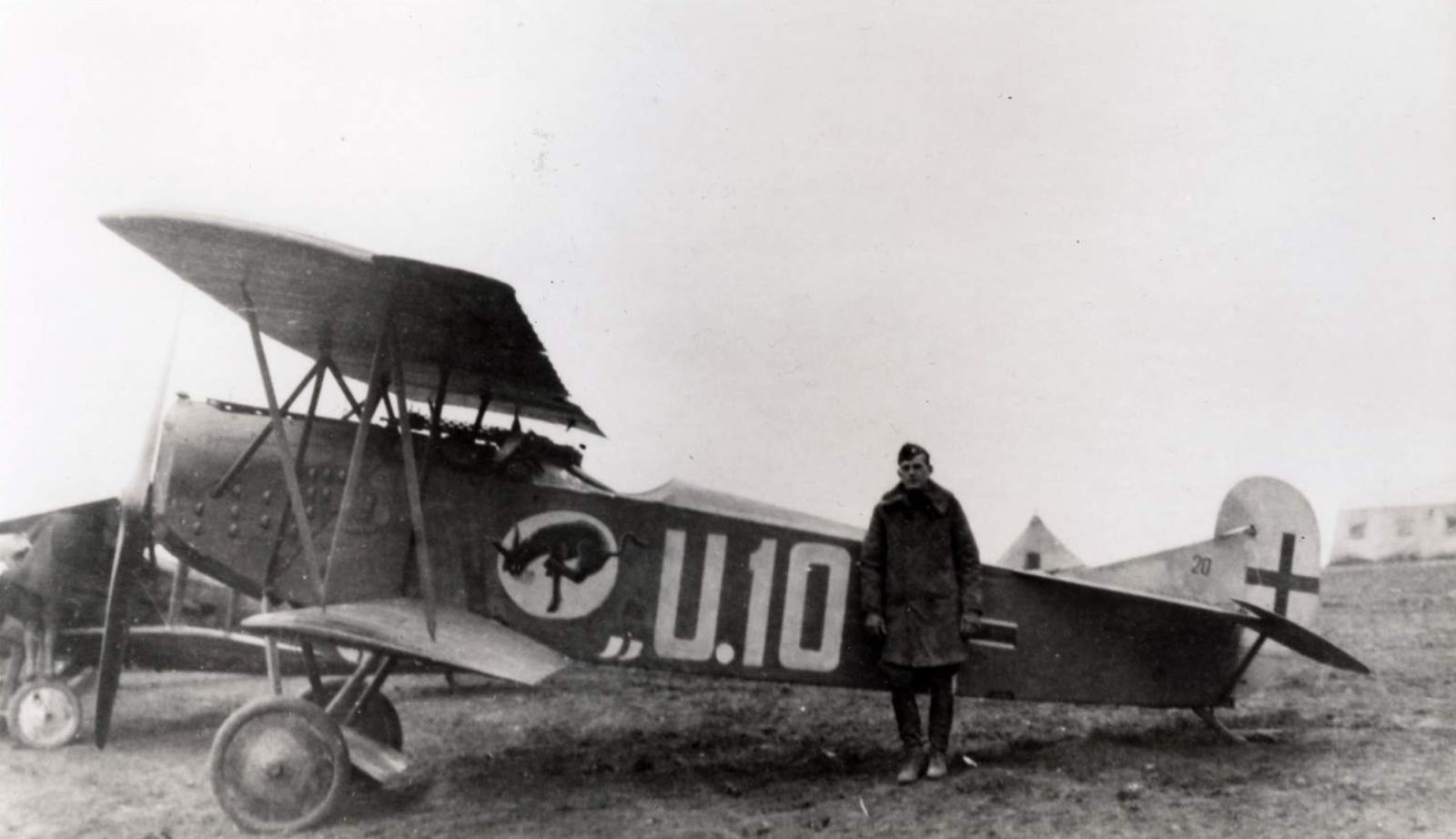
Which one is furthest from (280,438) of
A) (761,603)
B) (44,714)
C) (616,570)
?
(44,714)

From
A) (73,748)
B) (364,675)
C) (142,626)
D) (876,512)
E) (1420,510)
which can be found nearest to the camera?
(364,675)

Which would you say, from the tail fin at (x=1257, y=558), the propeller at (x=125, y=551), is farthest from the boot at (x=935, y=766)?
the propeller at (x=125, y=551)

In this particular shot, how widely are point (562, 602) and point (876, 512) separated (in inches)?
64.0

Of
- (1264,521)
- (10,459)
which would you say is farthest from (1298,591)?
(10,459)

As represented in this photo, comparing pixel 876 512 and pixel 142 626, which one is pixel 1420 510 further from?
pixel 142 626

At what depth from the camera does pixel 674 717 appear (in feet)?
22.9

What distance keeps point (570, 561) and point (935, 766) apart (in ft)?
6.64

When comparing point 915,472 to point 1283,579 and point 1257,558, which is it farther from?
point 1283,579

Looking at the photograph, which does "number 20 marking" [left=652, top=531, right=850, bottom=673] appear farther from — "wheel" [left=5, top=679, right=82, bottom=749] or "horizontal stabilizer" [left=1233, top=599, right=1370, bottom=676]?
"wheel" [left=5, top=679, right=82, bottom=749]

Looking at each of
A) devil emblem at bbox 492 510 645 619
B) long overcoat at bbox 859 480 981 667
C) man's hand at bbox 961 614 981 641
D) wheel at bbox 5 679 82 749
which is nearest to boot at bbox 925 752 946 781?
long overcoat at bbox 859 480 981 667

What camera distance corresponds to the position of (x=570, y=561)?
5.06 metres

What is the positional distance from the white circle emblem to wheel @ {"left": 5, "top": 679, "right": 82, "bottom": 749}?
128 inches

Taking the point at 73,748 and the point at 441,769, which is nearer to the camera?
the point at 441,769

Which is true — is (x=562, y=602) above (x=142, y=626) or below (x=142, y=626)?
above
